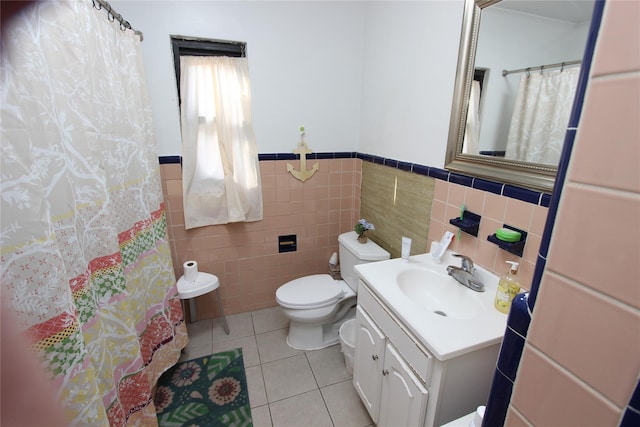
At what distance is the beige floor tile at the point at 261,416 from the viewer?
1.45m

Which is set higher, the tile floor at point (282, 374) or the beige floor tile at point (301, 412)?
the tile floor at point (282, 374)

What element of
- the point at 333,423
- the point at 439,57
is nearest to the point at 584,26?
the point at 439,57

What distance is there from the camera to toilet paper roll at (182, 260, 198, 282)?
1883mm

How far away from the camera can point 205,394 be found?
1.60m

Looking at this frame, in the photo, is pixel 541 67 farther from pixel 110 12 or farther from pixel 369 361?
pixel 110 12

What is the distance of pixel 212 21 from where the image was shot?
169 centimetres

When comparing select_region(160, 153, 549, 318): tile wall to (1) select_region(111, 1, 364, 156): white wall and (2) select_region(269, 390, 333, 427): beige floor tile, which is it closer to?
(1) select_region(111, 1, 364, 156): white wall

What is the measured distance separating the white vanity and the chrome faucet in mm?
24

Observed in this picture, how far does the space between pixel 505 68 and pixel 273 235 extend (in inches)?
65.2

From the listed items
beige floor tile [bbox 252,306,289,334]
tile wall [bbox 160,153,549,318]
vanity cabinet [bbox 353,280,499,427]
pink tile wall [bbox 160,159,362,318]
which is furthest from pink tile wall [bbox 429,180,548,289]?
beige floor tile [bbox 252,306,289,334]

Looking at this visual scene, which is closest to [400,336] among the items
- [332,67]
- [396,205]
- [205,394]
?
[396,205]

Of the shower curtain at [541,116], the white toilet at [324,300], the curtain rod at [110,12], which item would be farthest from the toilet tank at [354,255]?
the curtain rod at [110,12]

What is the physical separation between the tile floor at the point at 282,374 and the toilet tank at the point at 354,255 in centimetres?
48

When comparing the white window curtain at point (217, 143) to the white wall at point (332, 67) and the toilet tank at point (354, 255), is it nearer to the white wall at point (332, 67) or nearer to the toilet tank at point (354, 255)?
the white wall at point (332, 67)
